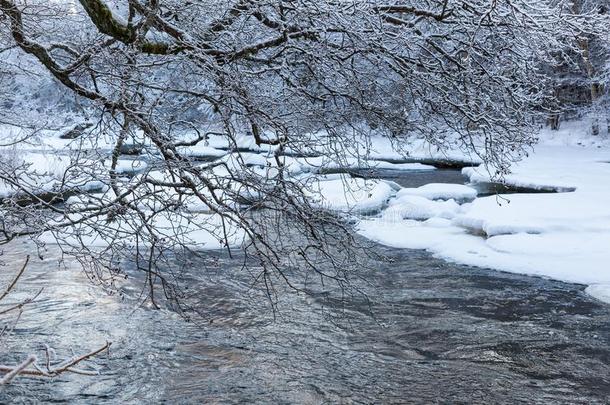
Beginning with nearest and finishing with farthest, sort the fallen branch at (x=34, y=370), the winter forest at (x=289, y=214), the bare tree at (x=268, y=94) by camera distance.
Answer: the fallen branch at (x=34, y=370) < the bare tree at (x=268, y=94) < the winter forest at (x=289, y=214)

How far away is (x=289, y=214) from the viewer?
3.97 metres

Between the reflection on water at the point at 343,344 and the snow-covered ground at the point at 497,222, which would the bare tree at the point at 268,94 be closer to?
the snow-covered ground at the point at 497,222

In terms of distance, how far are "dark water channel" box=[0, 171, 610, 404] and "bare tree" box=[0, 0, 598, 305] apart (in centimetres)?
126

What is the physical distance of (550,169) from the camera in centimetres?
2214

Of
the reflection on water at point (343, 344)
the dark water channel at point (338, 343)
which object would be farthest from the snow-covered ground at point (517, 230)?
the reflection on water at point (343, 344)

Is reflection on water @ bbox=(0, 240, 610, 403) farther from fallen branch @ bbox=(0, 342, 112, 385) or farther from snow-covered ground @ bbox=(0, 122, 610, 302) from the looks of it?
fallen branch @ bbox=(0, 342, 112, 385)

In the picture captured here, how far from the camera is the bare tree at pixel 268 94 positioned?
3.69 m

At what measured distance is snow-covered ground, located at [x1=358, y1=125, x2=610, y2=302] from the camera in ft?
33.0

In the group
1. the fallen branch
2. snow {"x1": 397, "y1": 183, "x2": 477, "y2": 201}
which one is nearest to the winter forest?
the fallen branch

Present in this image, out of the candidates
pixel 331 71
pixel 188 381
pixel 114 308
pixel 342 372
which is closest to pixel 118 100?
pixel 331 71

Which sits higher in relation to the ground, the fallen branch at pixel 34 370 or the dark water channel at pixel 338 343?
the fallen branch at pixel 34 370

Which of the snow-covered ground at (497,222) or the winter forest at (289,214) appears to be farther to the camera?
the snow-covered ground at (497,222)

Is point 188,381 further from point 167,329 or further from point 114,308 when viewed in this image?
point 114,308

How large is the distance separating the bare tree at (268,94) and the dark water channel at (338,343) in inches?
49.4
